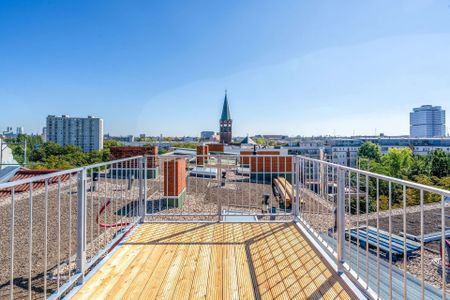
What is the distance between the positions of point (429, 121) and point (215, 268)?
122 meters

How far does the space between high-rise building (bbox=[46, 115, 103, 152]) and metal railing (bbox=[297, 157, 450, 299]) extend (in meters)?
69.0

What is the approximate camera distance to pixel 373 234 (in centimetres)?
590

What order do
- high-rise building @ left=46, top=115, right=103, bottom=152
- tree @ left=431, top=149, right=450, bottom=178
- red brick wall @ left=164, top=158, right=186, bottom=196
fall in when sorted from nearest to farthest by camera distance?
red brick wall @ left=164, top=158, right=186, bottom=196 < tree @ left=431, top=149, right=450, bottom=178 < high-rise building @ left=46, top=115, right=103, bottom=152

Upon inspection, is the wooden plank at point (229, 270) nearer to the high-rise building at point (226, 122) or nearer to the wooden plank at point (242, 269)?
the wooden plank at point (242, 269)

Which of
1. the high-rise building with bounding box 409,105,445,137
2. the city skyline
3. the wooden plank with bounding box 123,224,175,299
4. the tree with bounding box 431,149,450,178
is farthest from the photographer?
the high-rise building with bounding box 409,105,445,137


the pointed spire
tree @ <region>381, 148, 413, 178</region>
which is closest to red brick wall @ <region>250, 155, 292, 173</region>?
tree @ <region>381, 148, 413, 178</region>

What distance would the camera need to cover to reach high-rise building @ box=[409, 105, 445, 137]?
92.8m

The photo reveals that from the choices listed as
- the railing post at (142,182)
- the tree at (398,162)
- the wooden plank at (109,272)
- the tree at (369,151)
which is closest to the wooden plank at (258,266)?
the wooden plank at (109,272)

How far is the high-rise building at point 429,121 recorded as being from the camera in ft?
305

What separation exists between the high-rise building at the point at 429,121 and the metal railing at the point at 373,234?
112712mm

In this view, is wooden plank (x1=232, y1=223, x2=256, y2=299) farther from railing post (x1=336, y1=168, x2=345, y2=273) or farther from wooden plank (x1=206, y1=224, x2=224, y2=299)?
railing post (x1=336, y1=168, x2=345, y2=273)

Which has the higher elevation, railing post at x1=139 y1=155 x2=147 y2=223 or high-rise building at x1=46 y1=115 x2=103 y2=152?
high-rise building at x1=46 y1=115 x2=103 y2=152

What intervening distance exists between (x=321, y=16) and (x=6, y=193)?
471 inches

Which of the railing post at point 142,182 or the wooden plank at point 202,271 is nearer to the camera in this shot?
the wooden plank at point 202,271
